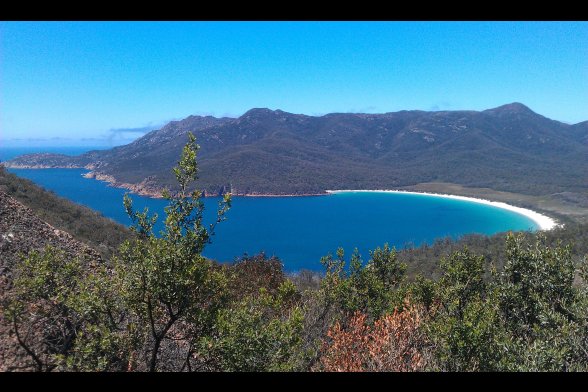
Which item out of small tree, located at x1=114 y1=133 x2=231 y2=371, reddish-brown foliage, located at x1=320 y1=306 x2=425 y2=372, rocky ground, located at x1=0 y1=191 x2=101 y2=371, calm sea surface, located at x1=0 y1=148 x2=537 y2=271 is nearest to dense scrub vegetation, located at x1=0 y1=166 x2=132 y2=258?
rocky ground, located at x1=0 y1=191 x2=101 y2=371

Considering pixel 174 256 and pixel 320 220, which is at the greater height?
pixel 174 256

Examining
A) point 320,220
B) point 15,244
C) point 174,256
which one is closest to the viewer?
point 174,256

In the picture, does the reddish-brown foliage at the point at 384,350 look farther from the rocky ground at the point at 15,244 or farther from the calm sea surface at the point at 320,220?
the calm sea surface at the point at 320,220

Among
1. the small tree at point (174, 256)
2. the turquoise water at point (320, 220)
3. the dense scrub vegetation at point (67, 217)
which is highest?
the small tree at point (174, 256)

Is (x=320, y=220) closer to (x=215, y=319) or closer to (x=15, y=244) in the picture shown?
(x=15, y=244)

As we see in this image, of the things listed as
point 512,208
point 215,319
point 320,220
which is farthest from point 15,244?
point 512,208

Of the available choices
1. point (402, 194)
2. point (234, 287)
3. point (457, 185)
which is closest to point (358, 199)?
point (402, 194)

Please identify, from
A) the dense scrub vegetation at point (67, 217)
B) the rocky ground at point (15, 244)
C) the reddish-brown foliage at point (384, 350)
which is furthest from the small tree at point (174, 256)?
the dense scrub vegetation at point (67, 217)

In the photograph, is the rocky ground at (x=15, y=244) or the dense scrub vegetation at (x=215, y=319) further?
the rocky ground at (x=15, y=244)
